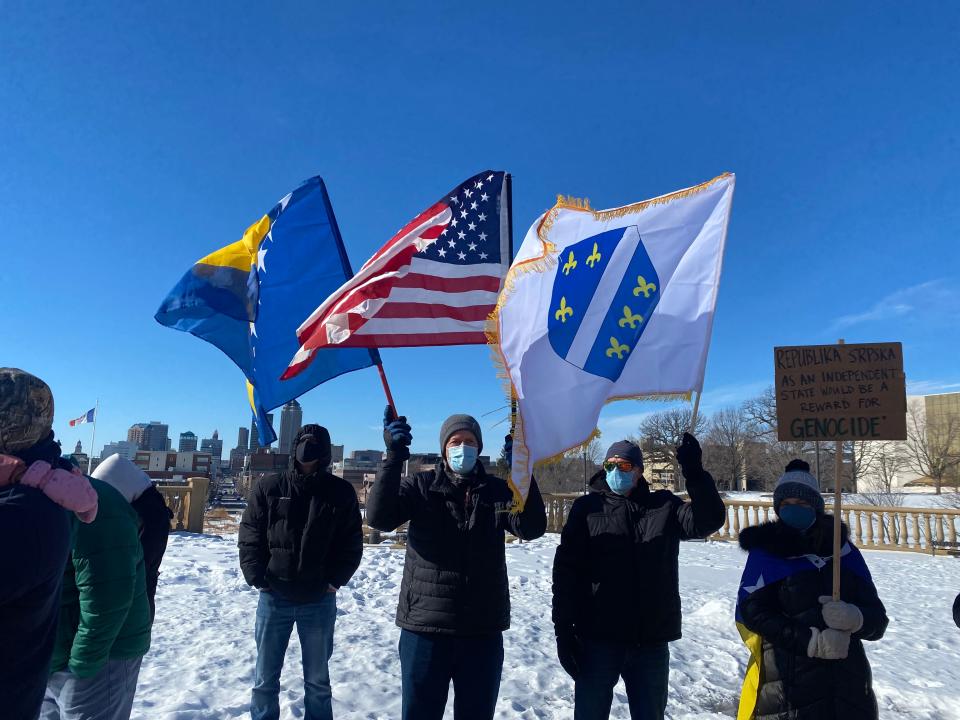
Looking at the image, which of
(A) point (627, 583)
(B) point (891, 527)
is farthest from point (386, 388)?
(B) point (891, 527)

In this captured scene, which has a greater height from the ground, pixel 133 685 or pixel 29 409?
pixel 29 409

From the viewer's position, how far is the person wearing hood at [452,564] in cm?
313

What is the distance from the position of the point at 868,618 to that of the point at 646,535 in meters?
1.03

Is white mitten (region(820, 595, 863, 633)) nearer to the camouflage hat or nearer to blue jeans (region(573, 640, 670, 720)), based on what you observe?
blue jeans (region(573, 640, 670, 720))

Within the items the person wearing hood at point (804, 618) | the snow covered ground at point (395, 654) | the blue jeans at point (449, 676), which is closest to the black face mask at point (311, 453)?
the blue jeans at point (449, 676)

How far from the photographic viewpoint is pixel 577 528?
3.38m

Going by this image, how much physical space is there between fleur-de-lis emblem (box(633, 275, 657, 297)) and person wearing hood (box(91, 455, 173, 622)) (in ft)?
9.68

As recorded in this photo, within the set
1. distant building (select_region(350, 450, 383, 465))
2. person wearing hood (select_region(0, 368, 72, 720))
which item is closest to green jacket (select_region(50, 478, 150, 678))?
person wearing hood (select_region(0, 368, 72, 720))

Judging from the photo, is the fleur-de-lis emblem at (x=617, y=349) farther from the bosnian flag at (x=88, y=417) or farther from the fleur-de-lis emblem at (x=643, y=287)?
the bosnian flag at (x=88, y=417)

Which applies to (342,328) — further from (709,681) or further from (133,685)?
(709,681)

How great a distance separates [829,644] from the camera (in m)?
2.60

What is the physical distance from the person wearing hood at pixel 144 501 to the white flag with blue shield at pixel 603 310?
2.05 metres

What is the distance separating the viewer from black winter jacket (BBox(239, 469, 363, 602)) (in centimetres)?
373

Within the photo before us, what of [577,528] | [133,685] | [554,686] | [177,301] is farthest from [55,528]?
[554,686]
